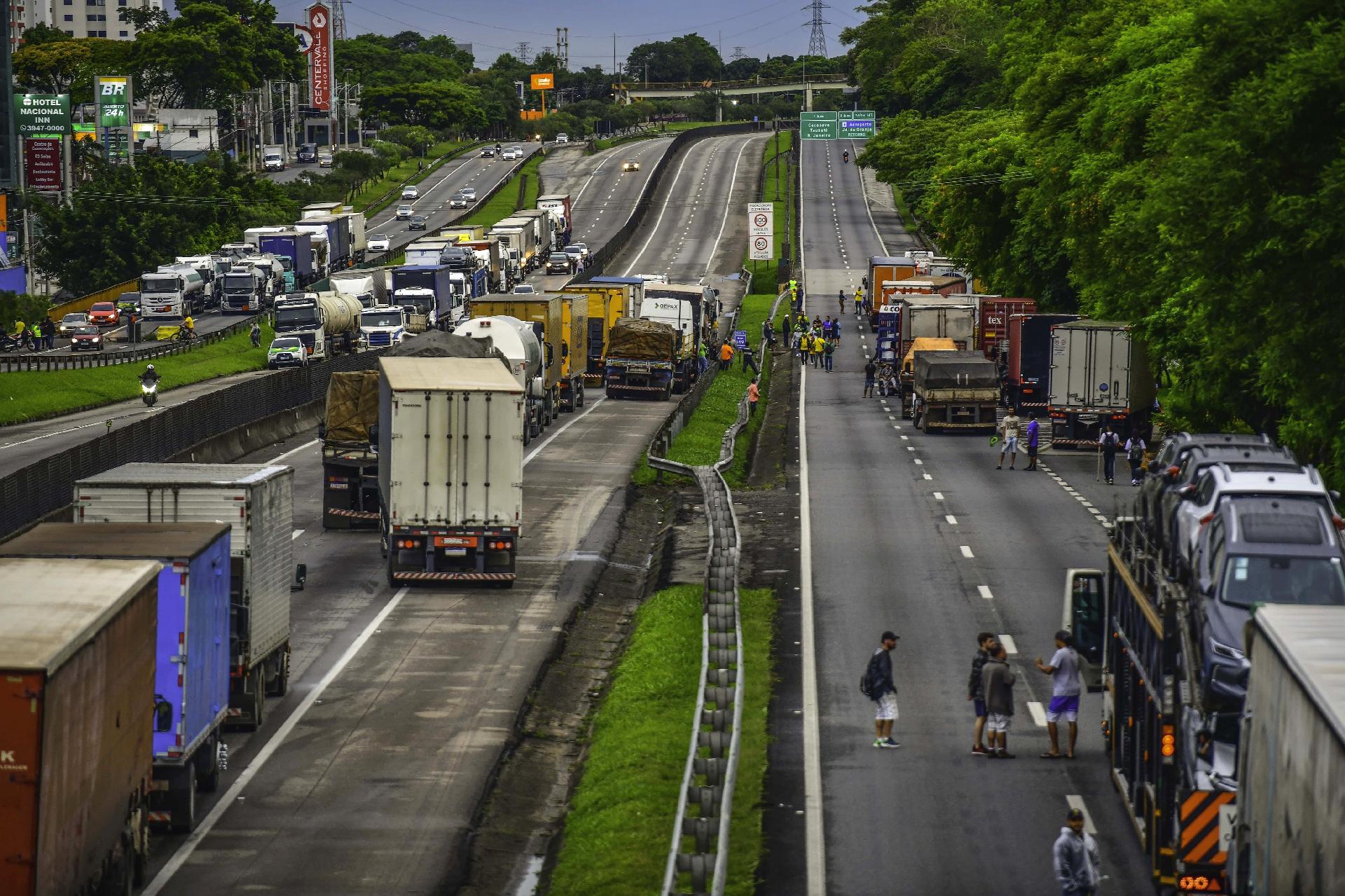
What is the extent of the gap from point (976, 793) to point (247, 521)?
885 cm

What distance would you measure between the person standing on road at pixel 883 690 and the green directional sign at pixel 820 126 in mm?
130430

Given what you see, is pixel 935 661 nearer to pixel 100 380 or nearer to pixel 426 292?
pixel 100 380

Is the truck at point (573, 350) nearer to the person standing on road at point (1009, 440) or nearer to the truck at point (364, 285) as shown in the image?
the person standing on road at point (1009, 440)

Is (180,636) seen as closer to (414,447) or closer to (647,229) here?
(414,447)

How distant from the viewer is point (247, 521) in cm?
2261

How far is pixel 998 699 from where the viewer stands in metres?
21.6

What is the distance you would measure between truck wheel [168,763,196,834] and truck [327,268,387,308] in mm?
62109

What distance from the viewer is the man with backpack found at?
21891mm

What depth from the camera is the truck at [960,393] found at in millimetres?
56625

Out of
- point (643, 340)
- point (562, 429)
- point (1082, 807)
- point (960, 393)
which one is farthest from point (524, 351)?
point (1082, 807)

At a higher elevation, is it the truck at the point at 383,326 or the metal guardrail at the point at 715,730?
the truck at the point at 383,326

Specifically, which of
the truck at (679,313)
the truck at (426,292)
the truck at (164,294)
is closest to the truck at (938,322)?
the truck at (679,313)

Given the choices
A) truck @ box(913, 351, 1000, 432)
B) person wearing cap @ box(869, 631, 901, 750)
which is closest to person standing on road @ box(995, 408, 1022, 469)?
truck @ box(913, 351, 1000, 432)

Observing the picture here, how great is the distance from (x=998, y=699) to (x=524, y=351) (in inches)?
1296
